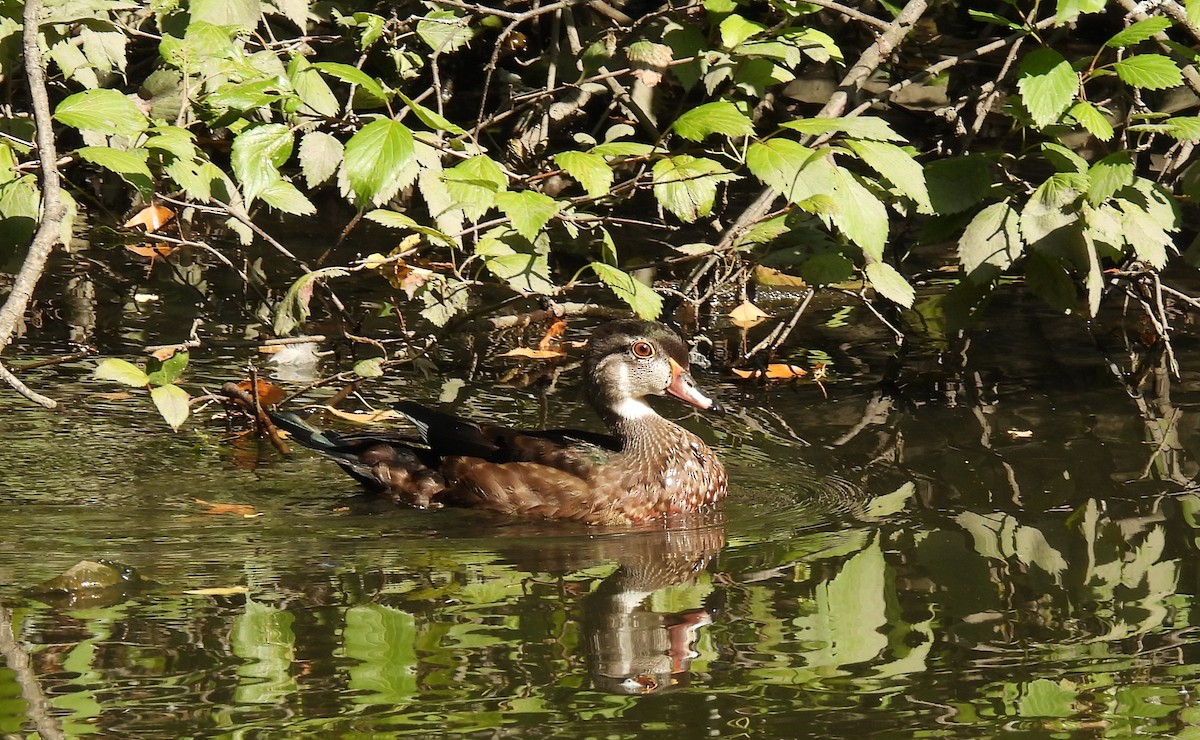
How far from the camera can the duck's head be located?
745cm

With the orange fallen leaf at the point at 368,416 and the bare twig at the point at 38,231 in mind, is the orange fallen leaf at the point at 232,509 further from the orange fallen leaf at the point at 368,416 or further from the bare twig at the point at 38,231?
the bare twig at the point at 38,231

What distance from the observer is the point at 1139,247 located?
6945 millimetres

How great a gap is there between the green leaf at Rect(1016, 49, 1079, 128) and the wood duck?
2000 millimetres

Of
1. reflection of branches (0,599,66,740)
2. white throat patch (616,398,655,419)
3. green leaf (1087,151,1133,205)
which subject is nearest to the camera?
reflection of branches (0,599,66,740)

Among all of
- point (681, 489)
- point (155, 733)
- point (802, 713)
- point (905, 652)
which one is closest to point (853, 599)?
point (905, 652)

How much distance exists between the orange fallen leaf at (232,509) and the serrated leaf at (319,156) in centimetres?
138

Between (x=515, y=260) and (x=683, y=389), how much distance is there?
156cm

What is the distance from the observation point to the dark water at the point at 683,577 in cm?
421

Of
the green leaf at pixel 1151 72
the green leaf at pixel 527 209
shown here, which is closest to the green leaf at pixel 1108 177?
the green leaf at pixel 1151 72

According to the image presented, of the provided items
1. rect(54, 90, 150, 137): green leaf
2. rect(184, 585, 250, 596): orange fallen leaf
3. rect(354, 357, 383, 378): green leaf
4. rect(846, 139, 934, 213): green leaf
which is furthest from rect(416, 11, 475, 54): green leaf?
rect(184, 585, 250, 596): orange fallen leaf

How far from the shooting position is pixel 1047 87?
6469 millimetres

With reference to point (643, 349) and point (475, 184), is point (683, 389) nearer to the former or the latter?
point (643, 349)

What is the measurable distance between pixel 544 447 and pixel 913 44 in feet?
15.9

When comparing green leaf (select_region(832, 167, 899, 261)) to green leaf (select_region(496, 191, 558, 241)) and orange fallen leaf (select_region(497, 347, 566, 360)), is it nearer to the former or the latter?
green leaf (select_region(496, 191, 558, 241))
